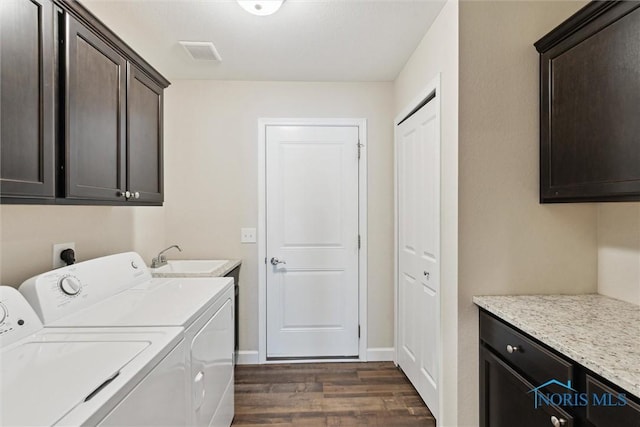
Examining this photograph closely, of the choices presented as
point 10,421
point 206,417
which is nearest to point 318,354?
point 206,417

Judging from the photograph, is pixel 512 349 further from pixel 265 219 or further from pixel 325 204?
pixel 265 219

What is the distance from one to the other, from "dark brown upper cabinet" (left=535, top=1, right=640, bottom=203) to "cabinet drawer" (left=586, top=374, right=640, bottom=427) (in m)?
0.70

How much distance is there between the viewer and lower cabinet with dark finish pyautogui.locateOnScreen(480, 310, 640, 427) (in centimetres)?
93

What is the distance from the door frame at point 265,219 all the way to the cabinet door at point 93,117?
1.32 meters

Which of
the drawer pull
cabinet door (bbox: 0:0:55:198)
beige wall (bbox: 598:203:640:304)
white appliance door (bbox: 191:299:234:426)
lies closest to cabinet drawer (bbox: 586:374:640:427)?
the drawer pull

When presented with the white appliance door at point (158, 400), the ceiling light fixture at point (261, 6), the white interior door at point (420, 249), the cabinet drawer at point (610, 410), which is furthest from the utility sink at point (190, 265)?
the cabinet drawer at point (610, 410)

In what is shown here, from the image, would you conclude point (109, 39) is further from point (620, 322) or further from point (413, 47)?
point (620, 322)

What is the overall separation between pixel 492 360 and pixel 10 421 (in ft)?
5.55

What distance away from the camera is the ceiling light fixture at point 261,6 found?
5.57 feet

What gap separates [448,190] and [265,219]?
5.33ft

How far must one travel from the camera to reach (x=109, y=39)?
57.9 inches

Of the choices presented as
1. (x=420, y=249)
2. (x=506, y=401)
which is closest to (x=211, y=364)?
(x=506, y=401)

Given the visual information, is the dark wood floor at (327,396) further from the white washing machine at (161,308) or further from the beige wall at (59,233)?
the beige wall at (59,233)

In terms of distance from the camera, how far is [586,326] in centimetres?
120
